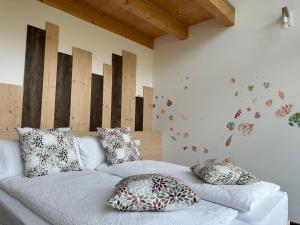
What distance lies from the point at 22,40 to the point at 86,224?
6.83 feet

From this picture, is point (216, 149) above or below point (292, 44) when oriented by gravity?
below

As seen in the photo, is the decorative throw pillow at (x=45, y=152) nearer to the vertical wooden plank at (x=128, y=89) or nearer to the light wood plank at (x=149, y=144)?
the light wood plank at (x=149, y=144)

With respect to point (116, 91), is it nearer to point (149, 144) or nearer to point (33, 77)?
point (149, 144)

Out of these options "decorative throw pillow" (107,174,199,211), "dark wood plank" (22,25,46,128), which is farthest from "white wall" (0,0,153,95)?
"decorative throw pillow" (107,174,199,211)

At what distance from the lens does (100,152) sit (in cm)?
241

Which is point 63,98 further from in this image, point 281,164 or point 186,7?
point 281,164

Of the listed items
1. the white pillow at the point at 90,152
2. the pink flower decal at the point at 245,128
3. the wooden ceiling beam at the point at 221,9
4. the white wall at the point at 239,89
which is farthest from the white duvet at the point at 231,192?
the wooden ceiling beam at the point at 221,9

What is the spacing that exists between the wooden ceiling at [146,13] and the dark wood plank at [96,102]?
0.74 meters

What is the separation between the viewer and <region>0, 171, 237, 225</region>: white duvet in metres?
1.02

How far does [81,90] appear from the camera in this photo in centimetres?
280

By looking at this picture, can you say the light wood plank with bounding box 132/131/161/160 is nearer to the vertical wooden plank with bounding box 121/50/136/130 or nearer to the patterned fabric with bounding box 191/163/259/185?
the vertical wooden plank with bounding box 121/50/136/130

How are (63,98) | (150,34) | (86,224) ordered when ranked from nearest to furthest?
(86,224), (63,98), (150,34)

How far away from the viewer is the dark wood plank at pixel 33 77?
236cm

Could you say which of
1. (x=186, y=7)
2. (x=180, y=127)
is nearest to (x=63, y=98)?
(x=180, y=127)
